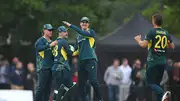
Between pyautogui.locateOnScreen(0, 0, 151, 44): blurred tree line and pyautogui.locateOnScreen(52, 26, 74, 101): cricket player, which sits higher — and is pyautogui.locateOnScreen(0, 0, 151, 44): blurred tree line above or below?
above

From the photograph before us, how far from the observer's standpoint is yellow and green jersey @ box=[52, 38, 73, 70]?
1661cm

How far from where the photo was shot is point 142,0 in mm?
42188

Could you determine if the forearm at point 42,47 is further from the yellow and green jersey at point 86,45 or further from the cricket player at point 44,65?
the yellow and green jersey at point 86,45

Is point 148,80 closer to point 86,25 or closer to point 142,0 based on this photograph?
point 86,25

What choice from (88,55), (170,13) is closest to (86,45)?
(88,55)

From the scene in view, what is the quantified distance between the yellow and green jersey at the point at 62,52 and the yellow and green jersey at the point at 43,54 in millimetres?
172

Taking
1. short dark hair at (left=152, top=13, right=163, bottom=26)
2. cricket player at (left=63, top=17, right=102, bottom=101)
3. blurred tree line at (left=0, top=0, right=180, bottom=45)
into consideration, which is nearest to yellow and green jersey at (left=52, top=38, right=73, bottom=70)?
cricket player at (left=63, top=17, right=102, bottom=101)

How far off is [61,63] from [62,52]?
283 mm

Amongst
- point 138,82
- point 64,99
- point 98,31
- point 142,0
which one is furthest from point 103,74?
point 142,0

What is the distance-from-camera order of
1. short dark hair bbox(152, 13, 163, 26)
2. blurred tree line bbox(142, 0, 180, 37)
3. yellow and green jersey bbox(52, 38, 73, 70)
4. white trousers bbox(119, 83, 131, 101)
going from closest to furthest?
short dark hair bbox(152, 13, 163, 26), yellow and green jersey bbox(52, 38, 73, 70), white trousers bbox(119, 83, 131, 101), blurred tree line bbox(142, 0, 180, 37)

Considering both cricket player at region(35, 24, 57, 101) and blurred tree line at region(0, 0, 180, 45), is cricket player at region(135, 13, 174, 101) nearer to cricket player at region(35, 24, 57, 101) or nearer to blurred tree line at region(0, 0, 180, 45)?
cricket player at region(35, 24, 57, 101)

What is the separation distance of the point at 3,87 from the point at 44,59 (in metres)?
10.5

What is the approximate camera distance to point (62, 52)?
16.7m

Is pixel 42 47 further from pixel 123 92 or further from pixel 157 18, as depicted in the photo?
pixel 123 92
